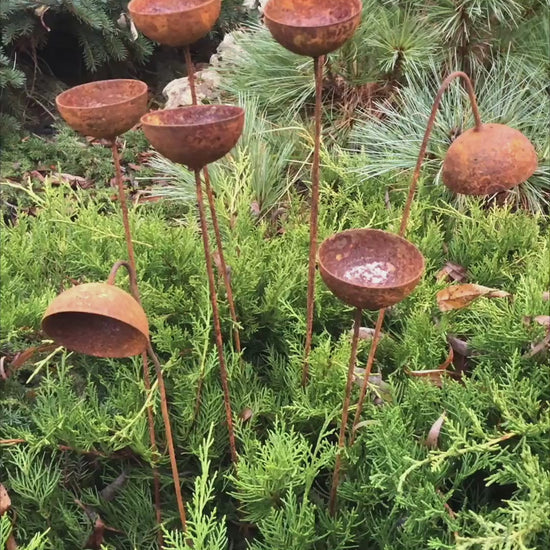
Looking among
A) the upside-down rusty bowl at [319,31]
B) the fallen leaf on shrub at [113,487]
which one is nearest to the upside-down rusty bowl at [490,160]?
the upside-down rusty bowl at [319,31]

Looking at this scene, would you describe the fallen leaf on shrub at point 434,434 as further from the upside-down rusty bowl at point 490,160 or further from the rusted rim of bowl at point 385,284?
the upside-down rusty bowl at point 490,160

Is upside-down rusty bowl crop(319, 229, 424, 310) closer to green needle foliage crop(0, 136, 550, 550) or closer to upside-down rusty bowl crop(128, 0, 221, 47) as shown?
green needle foliage crop(0, 136, 550, 550)

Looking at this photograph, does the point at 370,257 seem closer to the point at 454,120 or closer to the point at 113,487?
the point at 113,487

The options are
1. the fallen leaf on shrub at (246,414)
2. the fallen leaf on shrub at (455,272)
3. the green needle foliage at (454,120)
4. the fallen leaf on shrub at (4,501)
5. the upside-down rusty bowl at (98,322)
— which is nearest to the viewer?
the upside-down rusty bowl at (98,322)

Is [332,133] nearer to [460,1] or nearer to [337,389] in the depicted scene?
[460,1]

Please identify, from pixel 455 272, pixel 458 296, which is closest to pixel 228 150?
pixel 458 296
